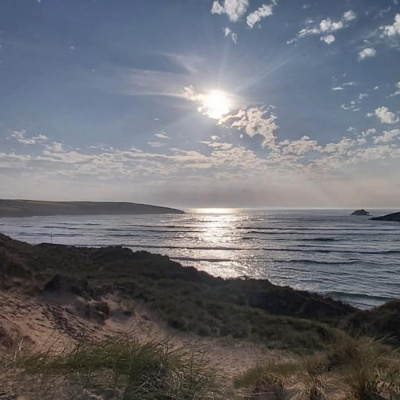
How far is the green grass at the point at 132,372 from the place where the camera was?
10.9 ft

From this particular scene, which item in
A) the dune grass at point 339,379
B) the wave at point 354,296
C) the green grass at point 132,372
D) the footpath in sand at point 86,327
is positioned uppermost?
the green grass at point 132,372

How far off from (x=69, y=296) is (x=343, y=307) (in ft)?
38.4

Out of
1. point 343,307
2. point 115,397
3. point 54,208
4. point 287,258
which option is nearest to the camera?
point 115,397

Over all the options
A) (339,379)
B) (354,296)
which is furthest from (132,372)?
(354,296)

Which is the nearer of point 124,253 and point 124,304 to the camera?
point 124,304

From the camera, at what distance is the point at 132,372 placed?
11.7 ft

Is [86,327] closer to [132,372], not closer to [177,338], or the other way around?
[177,338]

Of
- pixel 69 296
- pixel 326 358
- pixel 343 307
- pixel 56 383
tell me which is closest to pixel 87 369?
pixel 56 383

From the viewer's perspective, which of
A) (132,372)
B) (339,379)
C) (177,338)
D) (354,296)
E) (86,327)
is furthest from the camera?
(354,296)

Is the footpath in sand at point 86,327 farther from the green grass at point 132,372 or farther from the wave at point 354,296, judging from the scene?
the wave at point 354,296

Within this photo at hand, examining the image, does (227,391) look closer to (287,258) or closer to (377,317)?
(377,317)

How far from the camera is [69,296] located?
11.8m

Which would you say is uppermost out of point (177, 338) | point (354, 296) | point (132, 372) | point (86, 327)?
point (132, 372)

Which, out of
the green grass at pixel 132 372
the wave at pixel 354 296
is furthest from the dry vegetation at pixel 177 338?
the wave at pixel 354 296
